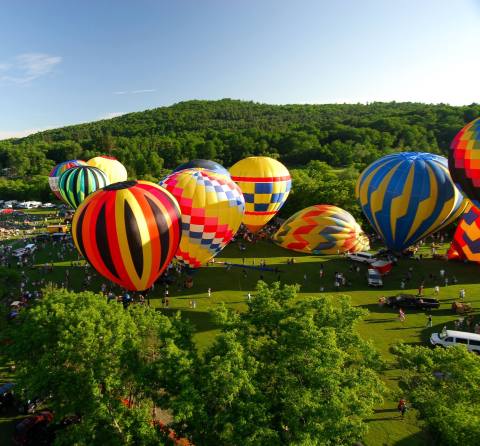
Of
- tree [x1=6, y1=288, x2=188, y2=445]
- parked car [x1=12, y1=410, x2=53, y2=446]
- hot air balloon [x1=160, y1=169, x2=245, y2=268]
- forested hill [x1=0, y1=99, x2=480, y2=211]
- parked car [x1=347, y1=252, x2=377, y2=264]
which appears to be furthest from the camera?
forested hill [x1=0, y1=99, x2=480, y2=211]

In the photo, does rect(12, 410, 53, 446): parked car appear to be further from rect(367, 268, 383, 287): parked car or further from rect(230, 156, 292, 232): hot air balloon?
rect(230, 156, 292, 232): hot air balloon

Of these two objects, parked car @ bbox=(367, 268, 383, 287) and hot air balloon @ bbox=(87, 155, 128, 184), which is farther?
hot air balloon @ bbox=(87, 155, 128, 184)

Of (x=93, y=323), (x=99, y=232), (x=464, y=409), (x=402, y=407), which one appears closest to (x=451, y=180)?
(x=402, y=407)

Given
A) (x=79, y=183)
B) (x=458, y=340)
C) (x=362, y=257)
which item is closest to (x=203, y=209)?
(x=362, y=257)

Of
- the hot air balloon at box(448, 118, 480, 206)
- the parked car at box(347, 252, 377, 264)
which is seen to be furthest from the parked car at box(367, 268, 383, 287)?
the hot air balloon at box(448, 118, 480, 206)

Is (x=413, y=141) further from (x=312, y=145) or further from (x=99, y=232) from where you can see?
(x=99, y=232)

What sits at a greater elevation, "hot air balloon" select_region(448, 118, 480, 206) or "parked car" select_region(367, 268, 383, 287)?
"hot air balloon" select_region(448, 118, 480, 206)
